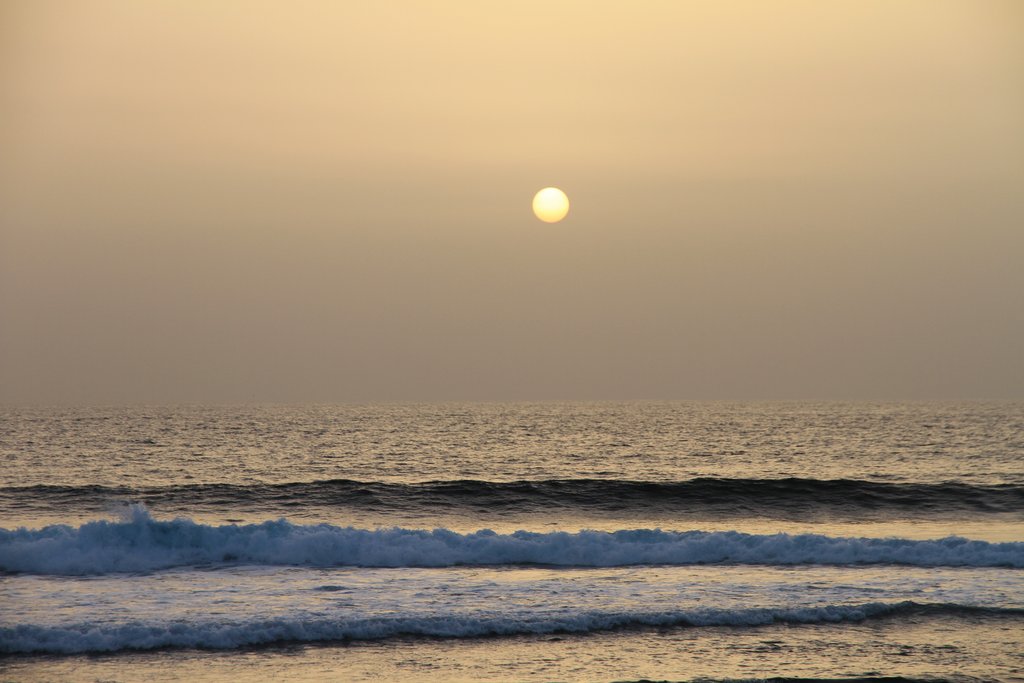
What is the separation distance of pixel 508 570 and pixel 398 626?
588cm

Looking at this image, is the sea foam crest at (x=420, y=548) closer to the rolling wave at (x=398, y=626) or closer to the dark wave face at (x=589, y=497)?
the rolling wave at (x=398, y=626)

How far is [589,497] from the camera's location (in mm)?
35000

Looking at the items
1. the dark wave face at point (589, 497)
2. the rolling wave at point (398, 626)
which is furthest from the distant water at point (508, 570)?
the dark wave face at point (589, 497)

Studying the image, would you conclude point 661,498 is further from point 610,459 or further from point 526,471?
point 610,459

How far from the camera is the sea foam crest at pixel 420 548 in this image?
72.1ft

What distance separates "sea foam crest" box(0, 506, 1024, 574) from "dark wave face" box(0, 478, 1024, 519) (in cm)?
821

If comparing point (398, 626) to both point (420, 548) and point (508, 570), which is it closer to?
point (508, 570)

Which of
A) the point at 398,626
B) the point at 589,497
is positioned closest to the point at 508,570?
the point at 398,626

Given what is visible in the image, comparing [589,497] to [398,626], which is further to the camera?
[589,497]

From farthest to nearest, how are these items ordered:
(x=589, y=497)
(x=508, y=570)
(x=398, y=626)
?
(x=589, y=497) → (x=508, y=570) → (x=398, y=626)

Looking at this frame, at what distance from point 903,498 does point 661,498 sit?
8.74 metres

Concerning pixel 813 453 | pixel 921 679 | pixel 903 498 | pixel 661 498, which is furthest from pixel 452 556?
pixel 813 453

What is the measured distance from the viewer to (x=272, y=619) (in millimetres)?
16344

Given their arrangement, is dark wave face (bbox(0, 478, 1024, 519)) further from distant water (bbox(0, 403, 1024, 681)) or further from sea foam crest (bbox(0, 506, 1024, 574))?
sea foam crest (bbox(0, 506, 1024, 574))
